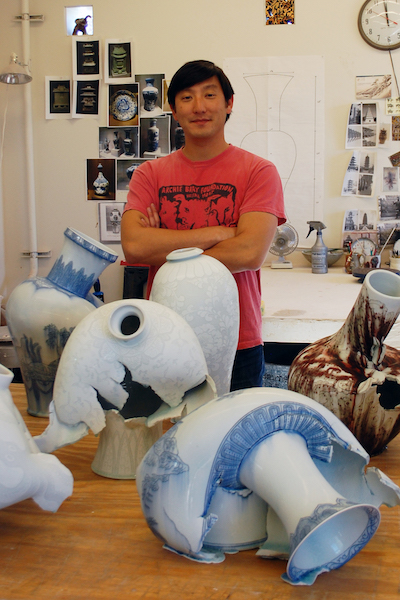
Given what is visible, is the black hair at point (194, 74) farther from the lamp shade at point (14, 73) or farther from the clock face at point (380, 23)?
the clock face at point (380, 23)

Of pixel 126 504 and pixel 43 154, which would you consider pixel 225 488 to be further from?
pixel 43 154

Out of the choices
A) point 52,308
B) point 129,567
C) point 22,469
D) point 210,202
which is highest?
point 210,202

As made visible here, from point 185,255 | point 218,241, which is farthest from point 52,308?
point 218,241

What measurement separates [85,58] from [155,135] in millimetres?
625

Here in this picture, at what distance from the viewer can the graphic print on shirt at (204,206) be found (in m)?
1.41

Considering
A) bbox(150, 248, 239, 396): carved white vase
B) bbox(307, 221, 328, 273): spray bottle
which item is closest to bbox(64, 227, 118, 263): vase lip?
bbox(150, 248, 239, 396): carved white vase

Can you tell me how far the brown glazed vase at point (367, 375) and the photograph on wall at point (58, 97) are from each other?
2.97 metres

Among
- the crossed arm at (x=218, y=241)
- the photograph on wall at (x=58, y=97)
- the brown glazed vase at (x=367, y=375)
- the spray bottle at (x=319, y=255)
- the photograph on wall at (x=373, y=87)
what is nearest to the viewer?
the brown glazed vase at (x=367, y=375)

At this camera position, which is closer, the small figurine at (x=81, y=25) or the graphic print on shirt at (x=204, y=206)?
the graphic print on shirt at (x=204, y=206)

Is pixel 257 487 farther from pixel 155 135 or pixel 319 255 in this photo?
pixel 155 135

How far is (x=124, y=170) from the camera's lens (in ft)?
11.3

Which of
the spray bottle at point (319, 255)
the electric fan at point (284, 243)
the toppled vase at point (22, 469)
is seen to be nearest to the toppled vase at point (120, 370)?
the toppled vase at point (22, 469)

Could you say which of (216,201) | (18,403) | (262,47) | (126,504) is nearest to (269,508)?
(126,504)

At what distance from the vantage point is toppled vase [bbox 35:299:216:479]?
0.78 metres
